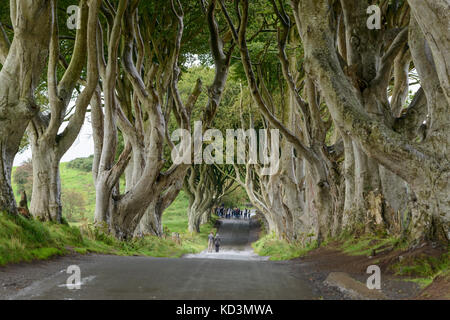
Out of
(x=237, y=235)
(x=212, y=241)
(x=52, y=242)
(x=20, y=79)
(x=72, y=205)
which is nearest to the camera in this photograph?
(x=20, y=79)

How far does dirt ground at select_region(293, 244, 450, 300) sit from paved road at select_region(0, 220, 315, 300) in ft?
1.16

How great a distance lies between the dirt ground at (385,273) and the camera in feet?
16.4

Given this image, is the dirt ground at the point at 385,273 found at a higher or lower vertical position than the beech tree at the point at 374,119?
lower

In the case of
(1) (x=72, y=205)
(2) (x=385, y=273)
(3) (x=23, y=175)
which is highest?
(3) (x=23, y=175)

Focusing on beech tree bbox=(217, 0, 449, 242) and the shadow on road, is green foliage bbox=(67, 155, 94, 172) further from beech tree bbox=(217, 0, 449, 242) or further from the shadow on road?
beech tree bbox=(217, 0, 449, 242)

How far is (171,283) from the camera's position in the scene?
5.91 m

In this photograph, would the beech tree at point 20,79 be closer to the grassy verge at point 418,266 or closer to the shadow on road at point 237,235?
the grassy verge at point 418,266

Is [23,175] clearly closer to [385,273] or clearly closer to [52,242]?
[52,242]

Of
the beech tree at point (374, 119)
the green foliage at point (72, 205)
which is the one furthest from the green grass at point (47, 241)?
the green foliage at point (72, 205)

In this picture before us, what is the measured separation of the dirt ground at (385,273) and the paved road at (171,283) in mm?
352

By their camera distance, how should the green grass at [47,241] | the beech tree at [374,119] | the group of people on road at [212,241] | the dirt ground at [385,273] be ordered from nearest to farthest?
the dirt ground at [385,273] < the beech tree at [374,119] < the green grass at [47,241] < the group of people on road at [212,241]

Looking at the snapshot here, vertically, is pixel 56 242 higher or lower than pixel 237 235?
higher

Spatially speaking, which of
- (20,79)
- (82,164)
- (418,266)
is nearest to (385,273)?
(418,266)

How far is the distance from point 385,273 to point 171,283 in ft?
9.89
